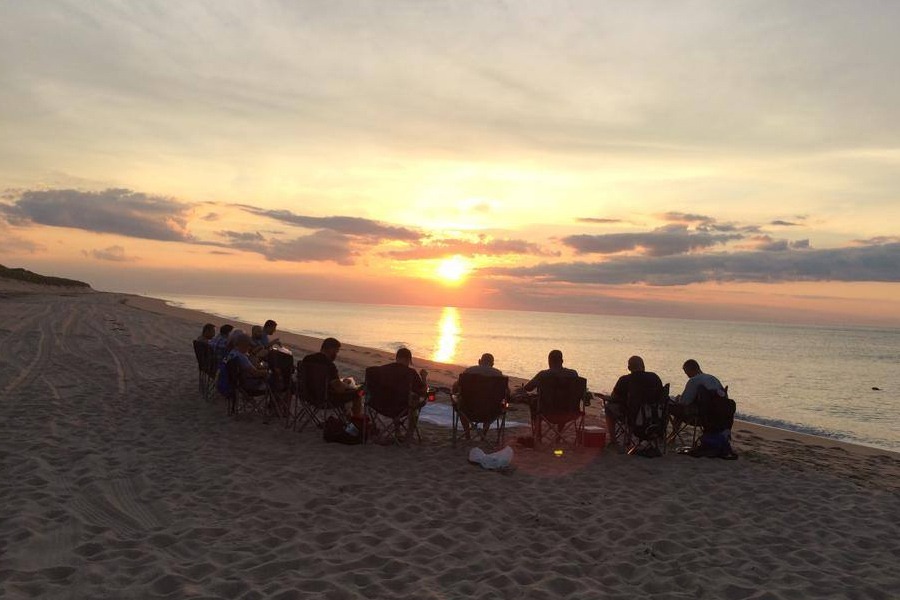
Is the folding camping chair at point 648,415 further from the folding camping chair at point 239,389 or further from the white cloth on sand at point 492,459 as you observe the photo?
the folding camping chair at point 239,389

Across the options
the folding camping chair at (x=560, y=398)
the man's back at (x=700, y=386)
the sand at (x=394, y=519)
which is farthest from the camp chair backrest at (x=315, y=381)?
the man's back at (x=700, y=386)

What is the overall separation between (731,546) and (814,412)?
19.2 metres

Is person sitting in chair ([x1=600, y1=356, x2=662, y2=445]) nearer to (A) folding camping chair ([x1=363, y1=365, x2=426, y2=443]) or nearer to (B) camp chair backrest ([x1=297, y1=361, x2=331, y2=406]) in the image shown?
(A) folding camping chair ([x1=363, y1=365, x2=426, y2=443])

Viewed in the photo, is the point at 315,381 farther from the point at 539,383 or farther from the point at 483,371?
the point at 539,383

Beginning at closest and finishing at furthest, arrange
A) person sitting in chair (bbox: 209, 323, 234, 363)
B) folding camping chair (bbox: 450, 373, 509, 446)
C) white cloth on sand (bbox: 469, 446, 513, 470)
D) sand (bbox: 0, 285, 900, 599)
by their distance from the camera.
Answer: sand (bbox: 0, 285, 900, 599), white cloth on sand (bbox: 469, 446, 513, 470), folding camping chair (bbox: 450, 373, 509, 446), person sitting in chair (bbox: 209, 323, 234, 363)

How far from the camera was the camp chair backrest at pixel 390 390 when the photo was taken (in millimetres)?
7918

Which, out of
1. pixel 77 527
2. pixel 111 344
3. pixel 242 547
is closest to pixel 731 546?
pixel 242 547

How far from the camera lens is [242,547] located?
14.8 feet

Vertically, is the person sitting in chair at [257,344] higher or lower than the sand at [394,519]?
higher

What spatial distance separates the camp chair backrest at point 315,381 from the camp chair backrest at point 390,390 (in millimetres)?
695

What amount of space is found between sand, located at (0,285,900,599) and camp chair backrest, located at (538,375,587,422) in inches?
23.8

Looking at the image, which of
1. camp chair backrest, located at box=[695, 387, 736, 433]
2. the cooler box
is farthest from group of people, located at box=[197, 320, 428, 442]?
camp chair backrest, located at box=[695, 387, 736, 433]

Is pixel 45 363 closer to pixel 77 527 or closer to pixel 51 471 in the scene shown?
pixel 51 471

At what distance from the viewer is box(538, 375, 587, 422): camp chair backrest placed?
8.26 metres
